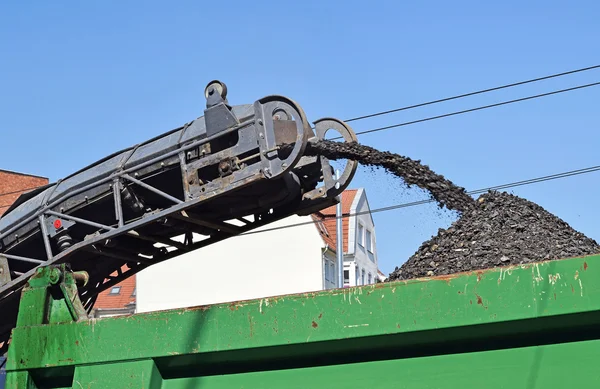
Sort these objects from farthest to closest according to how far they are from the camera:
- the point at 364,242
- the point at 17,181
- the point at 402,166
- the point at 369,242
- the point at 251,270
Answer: the point at 369,242, the point at 364,242, the point at 251,270, the point at 17,181, the point at 402,166

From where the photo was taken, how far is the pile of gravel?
4.31 m

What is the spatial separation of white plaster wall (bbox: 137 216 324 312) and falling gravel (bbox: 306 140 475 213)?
23.1 meters

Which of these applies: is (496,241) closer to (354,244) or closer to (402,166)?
(402,166)

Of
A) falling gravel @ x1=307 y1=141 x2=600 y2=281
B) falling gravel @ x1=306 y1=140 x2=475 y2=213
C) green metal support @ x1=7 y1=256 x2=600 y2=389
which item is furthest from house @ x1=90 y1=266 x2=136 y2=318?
green metal support @ x1=7 y1=256 x2=600 y2=389

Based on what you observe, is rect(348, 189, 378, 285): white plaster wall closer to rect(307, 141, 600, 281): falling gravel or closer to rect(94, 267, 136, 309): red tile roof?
rect(94, 267, 136, 309): red tile roof

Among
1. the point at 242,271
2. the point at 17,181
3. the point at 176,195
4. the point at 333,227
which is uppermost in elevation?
the point at 333,227

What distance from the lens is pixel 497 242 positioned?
468 centimetres

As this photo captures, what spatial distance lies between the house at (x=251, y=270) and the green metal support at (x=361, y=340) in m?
27.0

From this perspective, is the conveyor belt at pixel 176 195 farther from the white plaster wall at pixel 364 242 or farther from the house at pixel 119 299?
the white plaster wall at pixel 364 242

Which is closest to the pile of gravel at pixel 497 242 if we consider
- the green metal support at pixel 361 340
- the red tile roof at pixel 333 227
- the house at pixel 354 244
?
the green metal support at pixel 361 340

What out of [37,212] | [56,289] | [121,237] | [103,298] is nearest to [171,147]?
[121,237]

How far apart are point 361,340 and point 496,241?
243cm

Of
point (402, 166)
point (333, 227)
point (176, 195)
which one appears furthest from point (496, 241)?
point (333, 227)

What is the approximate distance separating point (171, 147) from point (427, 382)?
17.2 ft
